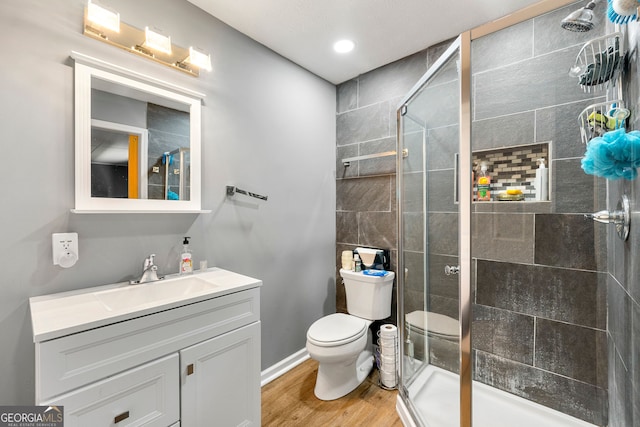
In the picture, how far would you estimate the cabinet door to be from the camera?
1184 mm

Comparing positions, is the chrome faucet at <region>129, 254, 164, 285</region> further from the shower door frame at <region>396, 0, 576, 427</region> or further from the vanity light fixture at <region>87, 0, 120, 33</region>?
the shower door frame at <region>396, 0, 576, 427</region>

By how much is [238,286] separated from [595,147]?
1.44 meters

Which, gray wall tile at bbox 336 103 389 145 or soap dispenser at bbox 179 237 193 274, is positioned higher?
gray wall tile at bbox 336 103 389 145

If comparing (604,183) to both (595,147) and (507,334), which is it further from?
(507,334)

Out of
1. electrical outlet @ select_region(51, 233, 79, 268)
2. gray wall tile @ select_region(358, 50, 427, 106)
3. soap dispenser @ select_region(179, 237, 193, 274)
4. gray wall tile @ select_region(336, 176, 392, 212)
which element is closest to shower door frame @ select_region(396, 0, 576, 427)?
gray wall tile @ select_region(358, 50, 427, 106)

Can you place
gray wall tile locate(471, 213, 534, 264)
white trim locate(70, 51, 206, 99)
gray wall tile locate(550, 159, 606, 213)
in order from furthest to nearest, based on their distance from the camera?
gray wall tile locate(471, 213, 534, 264), gray wall tile locate(550, 159, 606, 213), white trim locate(70, 51, 206, 99)

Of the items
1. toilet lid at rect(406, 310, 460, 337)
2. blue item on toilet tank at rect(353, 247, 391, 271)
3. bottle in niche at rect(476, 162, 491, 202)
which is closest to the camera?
toilet lid at rect(406, 310, 460, 337)

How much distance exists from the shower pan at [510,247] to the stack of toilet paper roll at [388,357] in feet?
0.31

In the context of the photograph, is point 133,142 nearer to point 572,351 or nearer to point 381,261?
point 381,261

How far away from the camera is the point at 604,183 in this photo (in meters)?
1.36

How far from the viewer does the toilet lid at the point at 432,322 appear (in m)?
1.52

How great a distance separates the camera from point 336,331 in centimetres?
187

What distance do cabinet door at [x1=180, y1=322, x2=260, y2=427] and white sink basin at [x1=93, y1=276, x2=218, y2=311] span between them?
270mm

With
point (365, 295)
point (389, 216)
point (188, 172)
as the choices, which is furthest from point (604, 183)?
point (188, 172)
